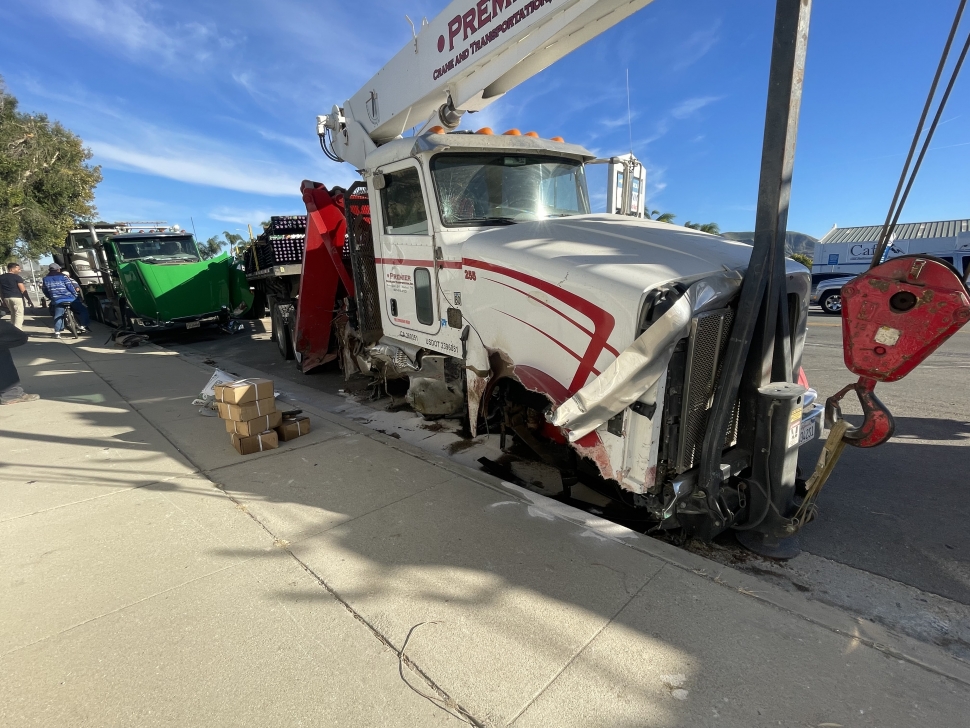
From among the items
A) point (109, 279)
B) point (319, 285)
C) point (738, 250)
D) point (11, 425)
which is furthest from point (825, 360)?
point (109, 279)

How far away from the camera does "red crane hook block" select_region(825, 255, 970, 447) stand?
2236 millimetres

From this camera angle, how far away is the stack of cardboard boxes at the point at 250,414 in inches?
165

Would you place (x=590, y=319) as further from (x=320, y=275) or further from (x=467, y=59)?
(x=320, y=275)

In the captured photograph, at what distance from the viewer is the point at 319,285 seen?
22.3 feet

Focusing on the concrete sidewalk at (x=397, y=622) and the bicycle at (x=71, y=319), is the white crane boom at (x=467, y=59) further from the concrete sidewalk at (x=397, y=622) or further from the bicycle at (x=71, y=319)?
the bicycle at (x=71, y=319)

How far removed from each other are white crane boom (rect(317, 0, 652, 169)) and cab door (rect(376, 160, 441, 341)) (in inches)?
32.3

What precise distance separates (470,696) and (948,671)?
186 cm

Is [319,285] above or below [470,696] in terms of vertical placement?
above

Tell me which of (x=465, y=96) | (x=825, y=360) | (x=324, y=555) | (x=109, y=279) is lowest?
(x=825, y=360)

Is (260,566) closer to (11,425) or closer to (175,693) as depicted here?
(175,693)

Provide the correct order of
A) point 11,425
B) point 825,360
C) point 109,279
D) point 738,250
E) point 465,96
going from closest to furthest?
point 738,250, point 465,96, point 11,425, point 825,360, point 109,279

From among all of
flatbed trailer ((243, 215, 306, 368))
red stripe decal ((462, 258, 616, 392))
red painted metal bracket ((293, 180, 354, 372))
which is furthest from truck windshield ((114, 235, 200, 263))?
red stripe decal ((462, 258, 616, 392))

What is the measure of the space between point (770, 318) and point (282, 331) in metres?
8.16

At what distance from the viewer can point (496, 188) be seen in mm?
4125
